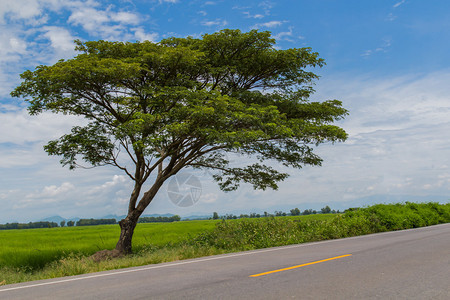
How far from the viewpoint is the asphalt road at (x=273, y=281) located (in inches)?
219

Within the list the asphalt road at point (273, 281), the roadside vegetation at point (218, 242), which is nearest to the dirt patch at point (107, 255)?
the roadside vegetation at point (218, 242)

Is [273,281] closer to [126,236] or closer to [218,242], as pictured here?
[218,242]

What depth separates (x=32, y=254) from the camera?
55.4ft

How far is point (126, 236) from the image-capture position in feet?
55.7

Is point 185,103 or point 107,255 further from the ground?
point 185,103

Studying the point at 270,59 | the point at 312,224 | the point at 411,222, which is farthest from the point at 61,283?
the point at 411,222

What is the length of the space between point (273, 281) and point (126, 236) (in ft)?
39.6

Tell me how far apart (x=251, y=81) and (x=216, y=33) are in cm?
337

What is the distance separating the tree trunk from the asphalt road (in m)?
8.41

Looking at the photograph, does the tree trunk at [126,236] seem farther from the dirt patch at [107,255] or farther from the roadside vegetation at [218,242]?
the roadside vegetation at [218,242]

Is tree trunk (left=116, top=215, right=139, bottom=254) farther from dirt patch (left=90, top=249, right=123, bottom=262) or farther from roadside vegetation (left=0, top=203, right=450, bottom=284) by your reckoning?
roadside vegetation (left=0, top=203, right=450, bottom=284)

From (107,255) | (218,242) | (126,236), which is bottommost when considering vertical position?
(107,255)

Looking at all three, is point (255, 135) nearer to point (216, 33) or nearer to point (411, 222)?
point (216, 33)

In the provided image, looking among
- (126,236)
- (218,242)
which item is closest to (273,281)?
(218,242)
